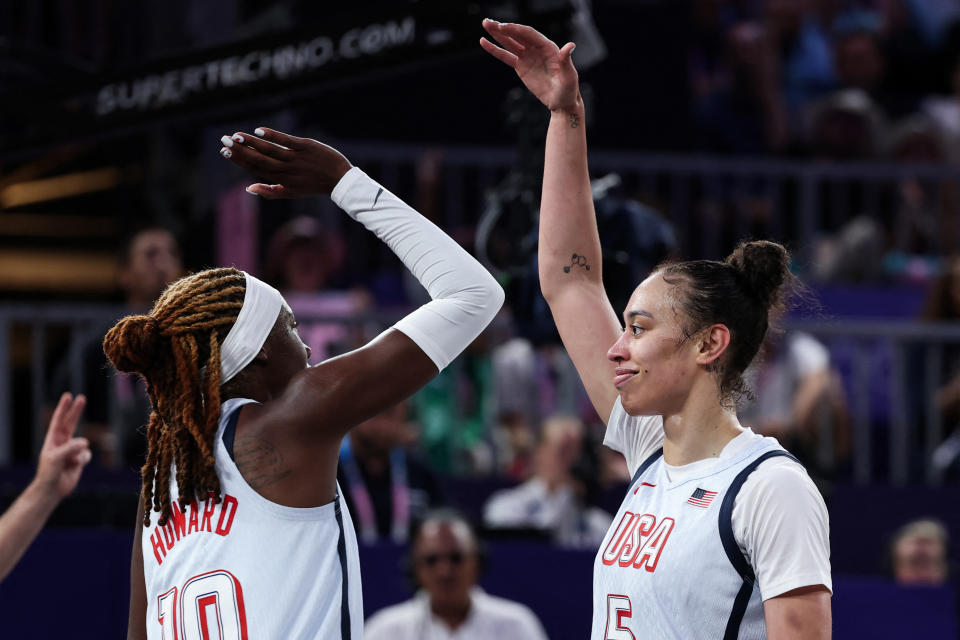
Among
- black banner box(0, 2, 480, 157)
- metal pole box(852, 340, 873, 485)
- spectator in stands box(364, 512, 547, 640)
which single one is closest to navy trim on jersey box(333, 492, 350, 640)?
black banner box(0, 2, 480, 157)

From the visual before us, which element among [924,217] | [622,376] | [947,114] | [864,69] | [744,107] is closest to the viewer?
[622,376]

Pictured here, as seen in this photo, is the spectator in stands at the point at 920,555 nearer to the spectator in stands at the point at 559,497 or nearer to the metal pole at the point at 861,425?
the metal pole at the point at 861,425

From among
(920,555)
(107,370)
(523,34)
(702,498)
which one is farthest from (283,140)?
(920,555)

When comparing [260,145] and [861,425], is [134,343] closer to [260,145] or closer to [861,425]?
[260,145]

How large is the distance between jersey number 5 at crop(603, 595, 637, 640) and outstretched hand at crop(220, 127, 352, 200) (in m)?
1.06

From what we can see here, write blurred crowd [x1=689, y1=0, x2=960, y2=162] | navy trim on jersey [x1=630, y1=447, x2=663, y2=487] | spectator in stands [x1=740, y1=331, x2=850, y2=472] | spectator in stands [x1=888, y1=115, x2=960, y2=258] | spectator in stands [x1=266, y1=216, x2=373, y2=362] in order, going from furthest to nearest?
blurred crowd [x1=689, y1=0, x2=960, y2=162] → spectator in stands [x1=888, y1=115, x2=960, y2=258] → spectator in stands [x1=266, y1=216, x2=373, y2=362] → spectator in stands [x1=740, y1=331, x2=850, y2=472] → navy trim on jersey [x1=630, y1=447, x2=663, y2=487]

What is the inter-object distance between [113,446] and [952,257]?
543 cm

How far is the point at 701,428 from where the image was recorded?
292 cm

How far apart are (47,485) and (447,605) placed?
8.79 ft

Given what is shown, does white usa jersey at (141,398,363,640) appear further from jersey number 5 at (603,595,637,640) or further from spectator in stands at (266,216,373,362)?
spectator in stands at (266,216,373,362)

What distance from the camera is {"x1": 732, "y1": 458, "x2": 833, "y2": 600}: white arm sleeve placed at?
258 cm

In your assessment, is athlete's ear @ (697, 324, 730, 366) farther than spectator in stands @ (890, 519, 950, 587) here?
No

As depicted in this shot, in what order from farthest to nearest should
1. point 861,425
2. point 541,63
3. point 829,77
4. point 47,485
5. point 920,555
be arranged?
point 829,77 < point 861,425 < point 920,555 < point 47,485 < point 541,63

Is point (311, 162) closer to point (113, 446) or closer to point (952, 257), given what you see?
point (113, 446)
